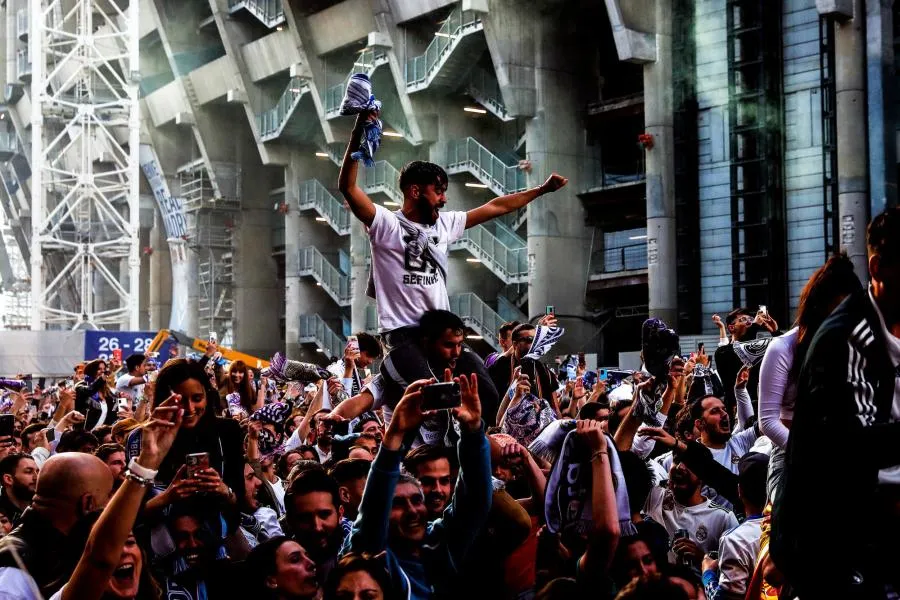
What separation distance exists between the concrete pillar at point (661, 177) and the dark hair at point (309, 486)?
30.6 metres

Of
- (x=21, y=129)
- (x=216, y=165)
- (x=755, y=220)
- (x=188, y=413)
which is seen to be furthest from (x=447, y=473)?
(x=21, y=129)

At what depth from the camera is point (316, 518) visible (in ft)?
21.2

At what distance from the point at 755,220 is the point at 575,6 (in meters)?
10.3

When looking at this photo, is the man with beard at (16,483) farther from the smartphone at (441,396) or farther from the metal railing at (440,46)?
the metal railing at (440,46)

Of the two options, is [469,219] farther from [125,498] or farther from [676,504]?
[125,498]

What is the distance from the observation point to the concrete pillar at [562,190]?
4091cm

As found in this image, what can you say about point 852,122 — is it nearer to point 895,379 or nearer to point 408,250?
point 408,250

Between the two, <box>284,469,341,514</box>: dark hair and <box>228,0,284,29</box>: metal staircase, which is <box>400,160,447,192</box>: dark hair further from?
<box>228,0,284,29</box>: metal staircase

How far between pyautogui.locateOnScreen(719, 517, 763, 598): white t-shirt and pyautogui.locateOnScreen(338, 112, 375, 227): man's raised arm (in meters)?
3.01

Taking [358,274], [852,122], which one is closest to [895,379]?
[852,122]

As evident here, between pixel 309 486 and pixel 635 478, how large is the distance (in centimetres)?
186

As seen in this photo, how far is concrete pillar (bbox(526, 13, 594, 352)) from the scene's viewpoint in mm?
40906

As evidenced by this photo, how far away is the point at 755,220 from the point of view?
35.0 metres

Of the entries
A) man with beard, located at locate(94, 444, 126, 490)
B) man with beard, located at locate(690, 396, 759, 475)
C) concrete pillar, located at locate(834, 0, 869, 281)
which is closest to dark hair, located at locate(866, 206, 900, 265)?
man with beard, located at locate(690, 396, 759, 475)
